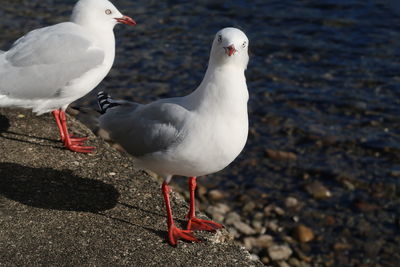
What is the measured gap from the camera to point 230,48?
3650mm

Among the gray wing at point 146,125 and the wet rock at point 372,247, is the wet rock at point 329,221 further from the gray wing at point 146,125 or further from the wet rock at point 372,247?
the gray wing at point 146,125

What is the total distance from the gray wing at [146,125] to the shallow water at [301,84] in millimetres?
2639

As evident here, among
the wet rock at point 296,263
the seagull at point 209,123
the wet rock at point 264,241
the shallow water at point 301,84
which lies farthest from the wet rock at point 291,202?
the seagull at point 209,123

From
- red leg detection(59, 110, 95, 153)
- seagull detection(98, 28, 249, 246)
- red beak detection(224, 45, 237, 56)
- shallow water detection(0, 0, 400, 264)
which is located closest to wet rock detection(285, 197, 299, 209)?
shallow water detection(0, 0, 400, 264)

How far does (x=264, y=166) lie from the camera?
23.9 ft

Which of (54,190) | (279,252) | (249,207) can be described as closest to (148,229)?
(54,190)

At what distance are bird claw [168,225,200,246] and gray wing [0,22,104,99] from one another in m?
1.85

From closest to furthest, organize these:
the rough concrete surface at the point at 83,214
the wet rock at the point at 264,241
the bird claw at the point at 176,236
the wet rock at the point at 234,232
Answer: the rough concrete surface at the point at 83,214 < the bird claw at the point at 176,236 < the wet rock at the point at 264,241 < the wet rock at the point at 234,232

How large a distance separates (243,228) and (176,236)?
2.44m

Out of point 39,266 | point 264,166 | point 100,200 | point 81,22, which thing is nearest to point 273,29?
point 264,166

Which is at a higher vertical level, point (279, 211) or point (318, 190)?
point (318, 190)

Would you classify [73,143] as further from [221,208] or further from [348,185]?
[348,185]

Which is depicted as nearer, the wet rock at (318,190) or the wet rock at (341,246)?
the wet rock at (341,246)

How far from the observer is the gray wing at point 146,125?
3957mm
